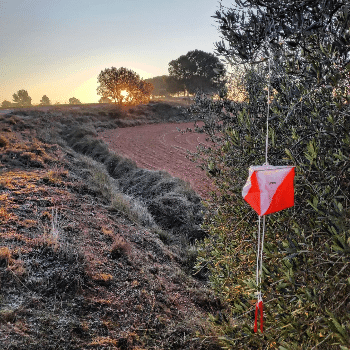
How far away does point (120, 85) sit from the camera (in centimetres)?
5047

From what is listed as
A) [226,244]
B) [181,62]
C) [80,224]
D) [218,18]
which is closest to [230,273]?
[226,244]

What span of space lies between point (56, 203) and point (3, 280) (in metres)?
3.19

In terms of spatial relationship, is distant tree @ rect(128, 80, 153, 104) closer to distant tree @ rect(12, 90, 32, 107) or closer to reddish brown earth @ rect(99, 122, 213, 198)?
reddish brown earth @ rect(99, 122, 213, 198)

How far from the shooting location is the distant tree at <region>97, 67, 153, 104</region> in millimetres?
50562

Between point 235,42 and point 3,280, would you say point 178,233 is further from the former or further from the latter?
point 235,42

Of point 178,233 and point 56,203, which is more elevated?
point 56,203

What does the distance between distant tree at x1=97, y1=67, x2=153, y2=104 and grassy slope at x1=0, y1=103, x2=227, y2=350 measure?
146 ft

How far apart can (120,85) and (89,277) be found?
1958 inches

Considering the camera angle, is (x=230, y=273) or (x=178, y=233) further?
(x=178, y=233)

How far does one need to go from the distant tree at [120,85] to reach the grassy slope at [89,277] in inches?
1753

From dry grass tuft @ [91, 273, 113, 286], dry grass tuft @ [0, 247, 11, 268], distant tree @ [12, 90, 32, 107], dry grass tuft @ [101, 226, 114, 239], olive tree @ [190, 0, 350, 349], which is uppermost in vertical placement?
distant tree @ [12, 90, 32, 107]

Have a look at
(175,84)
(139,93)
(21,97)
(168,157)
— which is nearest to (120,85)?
(139,93)

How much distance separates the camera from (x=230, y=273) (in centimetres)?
371

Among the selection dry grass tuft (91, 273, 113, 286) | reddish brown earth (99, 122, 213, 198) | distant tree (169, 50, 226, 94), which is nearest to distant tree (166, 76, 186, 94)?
distant tree (169, 50, 226, 94)
